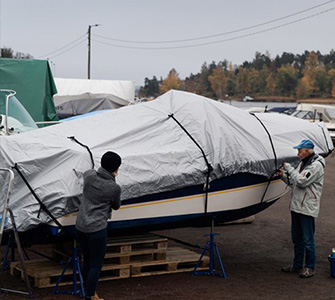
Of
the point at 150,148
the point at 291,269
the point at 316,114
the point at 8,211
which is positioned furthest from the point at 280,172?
the point at 316,114

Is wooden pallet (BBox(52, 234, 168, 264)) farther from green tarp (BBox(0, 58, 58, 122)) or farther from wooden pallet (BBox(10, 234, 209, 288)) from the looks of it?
green tarp (BBox(0, 58, 58, 122))

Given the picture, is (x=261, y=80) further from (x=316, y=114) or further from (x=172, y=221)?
(x=172, y=221)

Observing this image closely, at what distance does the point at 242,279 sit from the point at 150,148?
91.8 inches

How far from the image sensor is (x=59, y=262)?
27.7 feet

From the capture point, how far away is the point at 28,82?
57.2 ft

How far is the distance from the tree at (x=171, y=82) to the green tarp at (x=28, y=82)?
125 m

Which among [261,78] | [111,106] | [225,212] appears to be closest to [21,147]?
[225,212]

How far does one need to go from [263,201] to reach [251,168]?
87 cm

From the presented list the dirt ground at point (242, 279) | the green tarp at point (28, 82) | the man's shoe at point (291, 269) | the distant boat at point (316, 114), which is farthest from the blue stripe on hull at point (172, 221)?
the distant boat at point (316, 114)

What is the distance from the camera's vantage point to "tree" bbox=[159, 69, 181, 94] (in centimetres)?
14377

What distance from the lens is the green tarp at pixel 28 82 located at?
682 inches

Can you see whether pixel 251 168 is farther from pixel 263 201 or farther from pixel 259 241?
pixel 259 241

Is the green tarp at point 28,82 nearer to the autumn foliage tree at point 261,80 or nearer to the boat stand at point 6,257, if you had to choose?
the boat stand at point 6,257

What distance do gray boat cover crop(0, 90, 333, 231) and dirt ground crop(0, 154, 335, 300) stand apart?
129cm
